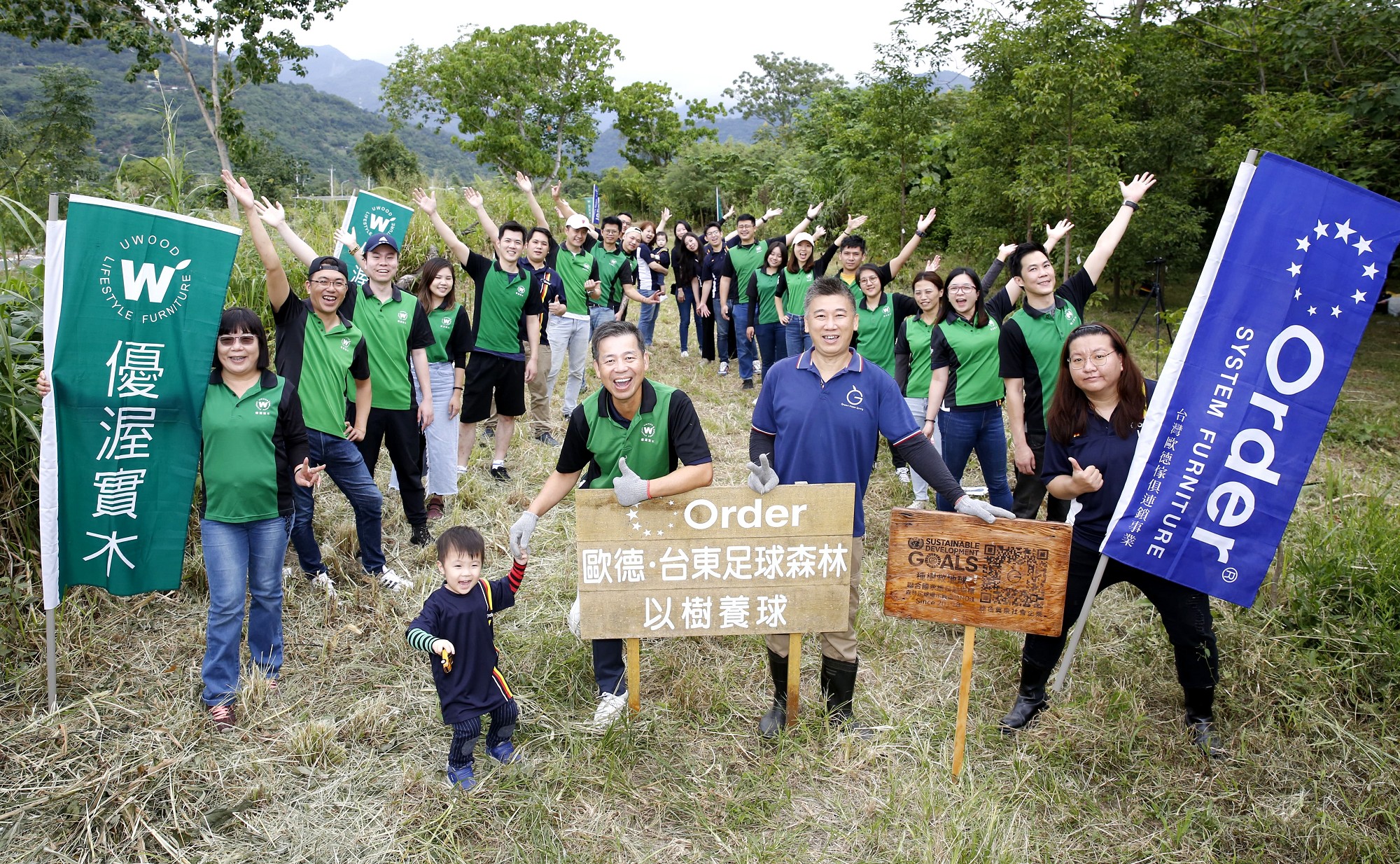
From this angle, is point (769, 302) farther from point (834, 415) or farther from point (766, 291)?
point (834, 415)

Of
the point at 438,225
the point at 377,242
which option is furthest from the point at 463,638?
the point at 438,225

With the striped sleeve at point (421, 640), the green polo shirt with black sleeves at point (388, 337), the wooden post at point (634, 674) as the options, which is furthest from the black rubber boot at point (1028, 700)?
the green polo shirt with black sleeves at point (388, 337)

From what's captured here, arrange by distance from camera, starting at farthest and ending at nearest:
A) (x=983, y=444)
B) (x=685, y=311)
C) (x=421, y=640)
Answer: (x=685, y=311) → (x=983, y=444) → (x=421, y=640)

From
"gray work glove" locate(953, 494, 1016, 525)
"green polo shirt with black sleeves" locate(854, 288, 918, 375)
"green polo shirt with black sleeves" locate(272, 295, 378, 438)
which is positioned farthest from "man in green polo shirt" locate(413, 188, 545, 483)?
"gray work glove" locate(953, 494, 1016, 525)

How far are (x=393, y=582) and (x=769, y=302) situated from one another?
5.28 m

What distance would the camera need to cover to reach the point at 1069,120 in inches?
358

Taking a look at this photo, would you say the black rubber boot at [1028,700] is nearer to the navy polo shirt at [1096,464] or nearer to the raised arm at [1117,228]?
the navy polo shirt at [1096,464]

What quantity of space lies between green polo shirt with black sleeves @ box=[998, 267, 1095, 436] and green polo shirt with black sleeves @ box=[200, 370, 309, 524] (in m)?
3.73

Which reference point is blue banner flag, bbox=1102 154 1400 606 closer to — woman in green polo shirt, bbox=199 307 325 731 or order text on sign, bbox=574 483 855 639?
order text on sign, bbox=574 483 855 639

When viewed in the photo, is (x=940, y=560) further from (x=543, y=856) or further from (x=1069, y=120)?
(x=1069, y=120)

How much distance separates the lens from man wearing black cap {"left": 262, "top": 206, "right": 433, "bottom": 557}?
16.5 ft

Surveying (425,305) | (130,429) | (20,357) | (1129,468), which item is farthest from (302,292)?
(1129,468)

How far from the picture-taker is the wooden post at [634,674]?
352 cm

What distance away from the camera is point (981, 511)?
313 cm
